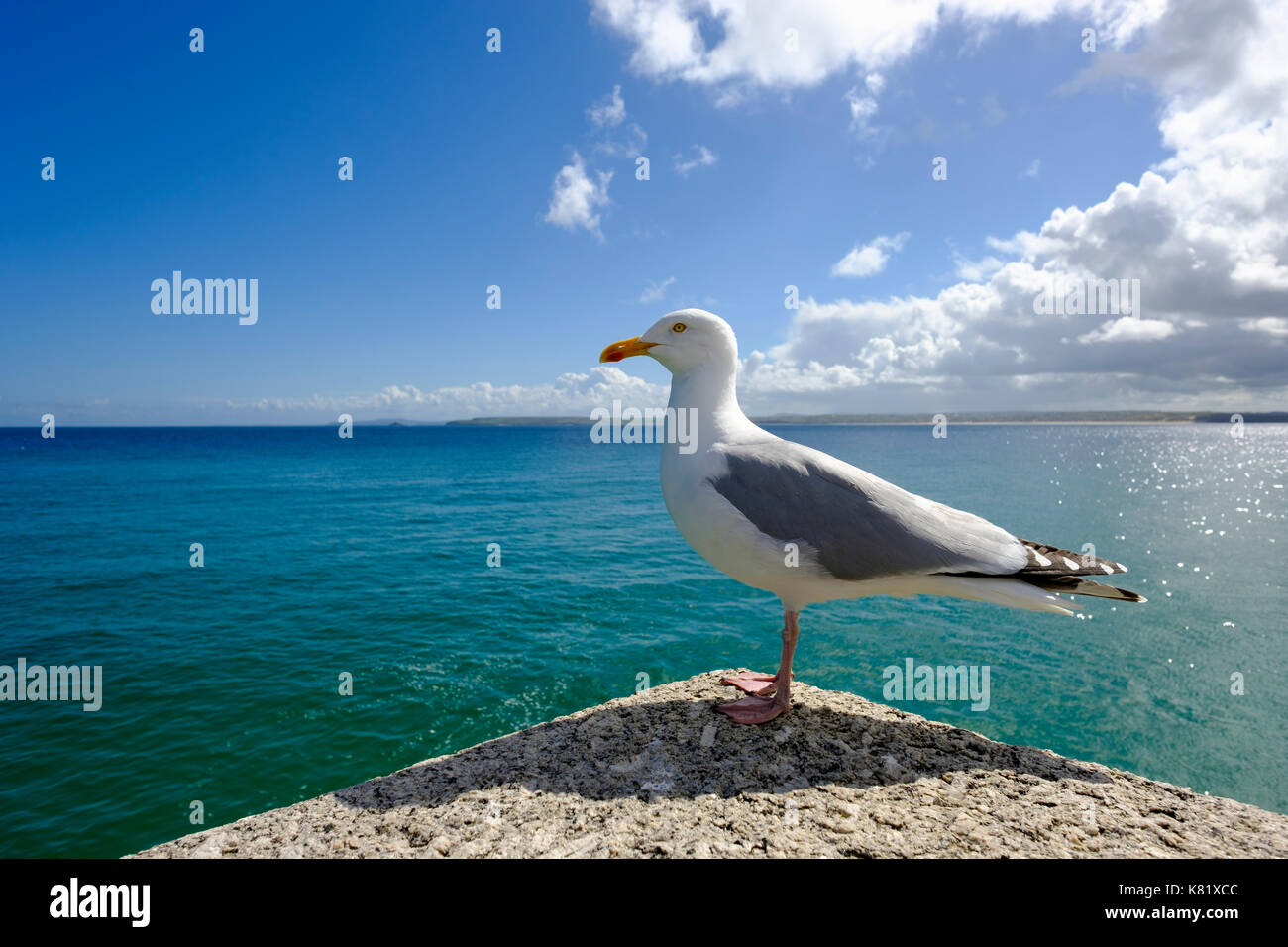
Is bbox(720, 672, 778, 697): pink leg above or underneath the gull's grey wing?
underneath

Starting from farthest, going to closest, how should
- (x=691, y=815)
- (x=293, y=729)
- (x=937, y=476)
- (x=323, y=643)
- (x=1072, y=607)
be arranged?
(x=937, y=476) < (x=323, y=643) < (x=293, y=729) < (x=1072, y=607) < (x=691, y=815)

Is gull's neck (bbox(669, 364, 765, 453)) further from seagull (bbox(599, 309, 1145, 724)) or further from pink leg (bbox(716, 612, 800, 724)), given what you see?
pink leg (bbox(716, 612, 800, 724))

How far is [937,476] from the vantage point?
182 ft

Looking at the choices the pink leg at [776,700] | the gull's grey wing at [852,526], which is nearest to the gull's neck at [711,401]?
the gull's grey wing at [852,526]

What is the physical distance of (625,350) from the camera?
16.8 feet

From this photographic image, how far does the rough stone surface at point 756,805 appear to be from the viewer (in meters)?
3.54

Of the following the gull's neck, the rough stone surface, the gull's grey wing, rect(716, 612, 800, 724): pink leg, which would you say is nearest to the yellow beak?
Answer: the gull's neck

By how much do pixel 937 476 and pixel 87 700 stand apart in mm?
57888

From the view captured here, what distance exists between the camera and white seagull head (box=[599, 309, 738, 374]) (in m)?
5.03

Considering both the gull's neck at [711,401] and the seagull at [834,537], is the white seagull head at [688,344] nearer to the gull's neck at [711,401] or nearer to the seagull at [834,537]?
the gull's neck at [711,401]

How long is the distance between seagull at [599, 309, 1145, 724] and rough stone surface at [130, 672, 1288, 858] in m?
1.16

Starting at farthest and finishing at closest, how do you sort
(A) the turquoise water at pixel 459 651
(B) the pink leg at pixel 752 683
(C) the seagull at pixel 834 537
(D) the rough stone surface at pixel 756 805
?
(A) the turquoise water at pixel 459 651 → (B) the pink leg at pixel 752 683 → (C) the seagull at pixel 834 537 → (D) the rough stone surface at pixel 756 805

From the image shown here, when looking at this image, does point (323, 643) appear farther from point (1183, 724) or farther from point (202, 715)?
point (1183, 724)

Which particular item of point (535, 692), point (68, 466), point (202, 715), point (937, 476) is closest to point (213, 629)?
point (202, 715)
